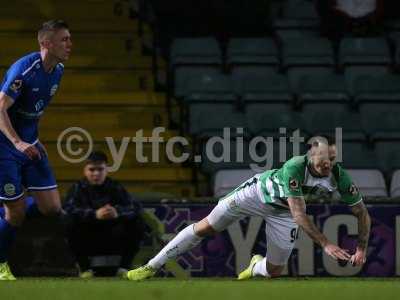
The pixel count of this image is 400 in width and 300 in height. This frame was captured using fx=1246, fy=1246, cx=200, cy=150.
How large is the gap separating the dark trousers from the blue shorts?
1490 millimetres

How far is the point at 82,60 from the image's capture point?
1358cm

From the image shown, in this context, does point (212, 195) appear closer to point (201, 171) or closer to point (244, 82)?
point (201, 171)

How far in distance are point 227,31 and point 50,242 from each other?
201 inches

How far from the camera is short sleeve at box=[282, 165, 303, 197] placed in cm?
799

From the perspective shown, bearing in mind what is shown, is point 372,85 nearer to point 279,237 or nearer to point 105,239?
point 105,239

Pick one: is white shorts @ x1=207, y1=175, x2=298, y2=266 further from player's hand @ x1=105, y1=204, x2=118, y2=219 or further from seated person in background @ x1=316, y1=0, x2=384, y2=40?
seated person in background @ x1=316, y1=0, x2=384, y2=40

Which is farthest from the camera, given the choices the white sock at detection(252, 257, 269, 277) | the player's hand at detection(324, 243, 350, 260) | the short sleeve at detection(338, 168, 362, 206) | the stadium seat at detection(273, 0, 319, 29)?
the stadium seat at detection(273, 0, 319, 29)

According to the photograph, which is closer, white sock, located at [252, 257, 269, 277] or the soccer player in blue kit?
the soccer player in blue kit

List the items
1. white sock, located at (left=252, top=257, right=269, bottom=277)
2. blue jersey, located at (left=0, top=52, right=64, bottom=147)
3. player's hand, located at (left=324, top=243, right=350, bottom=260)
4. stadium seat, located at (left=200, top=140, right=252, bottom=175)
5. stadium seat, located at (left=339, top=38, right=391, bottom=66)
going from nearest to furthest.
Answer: player's hand, located at (left=324, top=243, right=350, bottom=260) < blue jersey, located at (left=0, top=52, right=64, bottom=147) < white sock, located at (left=252, top=257, right=269, bottom=277) < stadium seat, located at (left=200, top=140, right=252, bottom=175) < stadium seat, located at (left=339, top=38, right=391, bottom=66)

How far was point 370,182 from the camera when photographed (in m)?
11.4

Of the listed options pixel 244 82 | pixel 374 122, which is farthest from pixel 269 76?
pixel 374 122

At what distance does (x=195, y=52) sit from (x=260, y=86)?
97 centimetres

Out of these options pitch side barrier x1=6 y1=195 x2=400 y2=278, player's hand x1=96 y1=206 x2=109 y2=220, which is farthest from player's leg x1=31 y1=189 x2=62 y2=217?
pitch side barrier x1=6 y1=195 x2=400 y2=278

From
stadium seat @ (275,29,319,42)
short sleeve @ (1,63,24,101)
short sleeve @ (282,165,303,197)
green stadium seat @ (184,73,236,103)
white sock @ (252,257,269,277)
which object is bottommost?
white sock @ (252,257,269,277)
